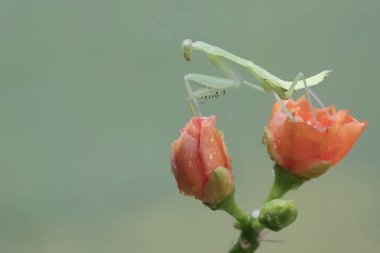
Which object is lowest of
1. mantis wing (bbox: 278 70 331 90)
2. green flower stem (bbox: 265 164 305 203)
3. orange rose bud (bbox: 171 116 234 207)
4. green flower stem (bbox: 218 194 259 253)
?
green flower stem (bbox: 218 194 259 253)

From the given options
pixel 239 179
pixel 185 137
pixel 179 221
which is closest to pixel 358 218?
pixel 239 179

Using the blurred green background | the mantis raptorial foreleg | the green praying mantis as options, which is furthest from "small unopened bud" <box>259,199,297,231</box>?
the blurred green background

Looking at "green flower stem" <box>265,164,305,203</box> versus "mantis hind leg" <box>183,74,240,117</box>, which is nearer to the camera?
"green flower stem" <box>265,164,305,203</box>

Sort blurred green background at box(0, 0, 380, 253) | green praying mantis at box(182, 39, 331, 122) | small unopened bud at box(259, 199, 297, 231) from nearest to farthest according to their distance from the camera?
small unopened bud at box(259, 199, 297, 231), green praying mantis at box(182, 39, 331, 122), blurred green background at box(0, 0, 380, 253)

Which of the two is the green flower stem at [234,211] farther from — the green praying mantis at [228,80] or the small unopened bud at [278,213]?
the green praying mantis at [228,80]

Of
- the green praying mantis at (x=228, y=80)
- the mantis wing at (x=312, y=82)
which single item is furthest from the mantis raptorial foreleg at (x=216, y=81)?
the mantis wing at (x=312, y=82)

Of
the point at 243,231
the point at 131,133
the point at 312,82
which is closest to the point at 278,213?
the point at 243,231

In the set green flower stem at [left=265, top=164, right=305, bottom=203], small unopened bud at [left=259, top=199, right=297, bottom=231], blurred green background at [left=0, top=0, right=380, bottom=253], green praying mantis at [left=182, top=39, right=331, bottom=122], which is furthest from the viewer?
blurred green background at [left=0, top=0, right=380, bottom=253]

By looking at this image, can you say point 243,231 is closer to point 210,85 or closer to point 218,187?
point 218,187

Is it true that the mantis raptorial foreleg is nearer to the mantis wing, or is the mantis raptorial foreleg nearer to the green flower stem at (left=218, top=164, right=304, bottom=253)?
the mantis wing
